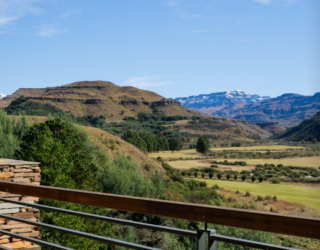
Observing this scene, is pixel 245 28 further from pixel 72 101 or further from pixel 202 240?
pixel 72 101

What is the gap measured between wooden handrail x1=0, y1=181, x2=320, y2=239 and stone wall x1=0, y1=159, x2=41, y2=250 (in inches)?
156

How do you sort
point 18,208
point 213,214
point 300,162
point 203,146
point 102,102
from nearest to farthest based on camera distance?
point 213,214
point 18,208
point 300,162
point 203,146
point 102,102

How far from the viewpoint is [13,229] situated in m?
5.35

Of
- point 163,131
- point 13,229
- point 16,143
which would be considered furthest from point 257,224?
point 163,131

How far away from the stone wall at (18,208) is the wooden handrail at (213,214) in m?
3.96

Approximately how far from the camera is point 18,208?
5547 mm

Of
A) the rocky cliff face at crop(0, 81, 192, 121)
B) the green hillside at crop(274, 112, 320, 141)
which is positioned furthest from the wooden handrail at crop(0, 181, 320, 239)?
the rocky cliff face at crop(0, 81, 192, 121)

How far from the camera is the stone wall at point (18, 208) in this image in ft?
17.1

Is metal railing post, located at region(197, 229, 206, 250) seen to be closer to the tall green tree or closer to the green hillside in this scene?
the tall green tree

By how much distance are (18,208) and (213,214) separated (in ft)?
16.3

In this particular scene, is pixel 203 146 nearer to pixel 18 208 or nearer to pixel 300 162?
pixel 300 162

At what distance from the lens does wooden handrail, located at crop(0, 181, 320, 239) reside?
1176 mm

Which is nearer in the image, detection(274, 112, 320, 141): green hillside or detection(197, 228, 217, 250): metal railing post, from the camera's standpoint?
detection(197, 228, 217, 250): metal railing post

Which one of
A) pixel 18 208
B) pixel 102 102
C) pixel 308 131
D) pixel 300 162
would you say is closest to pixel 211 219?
pixel 18 208
